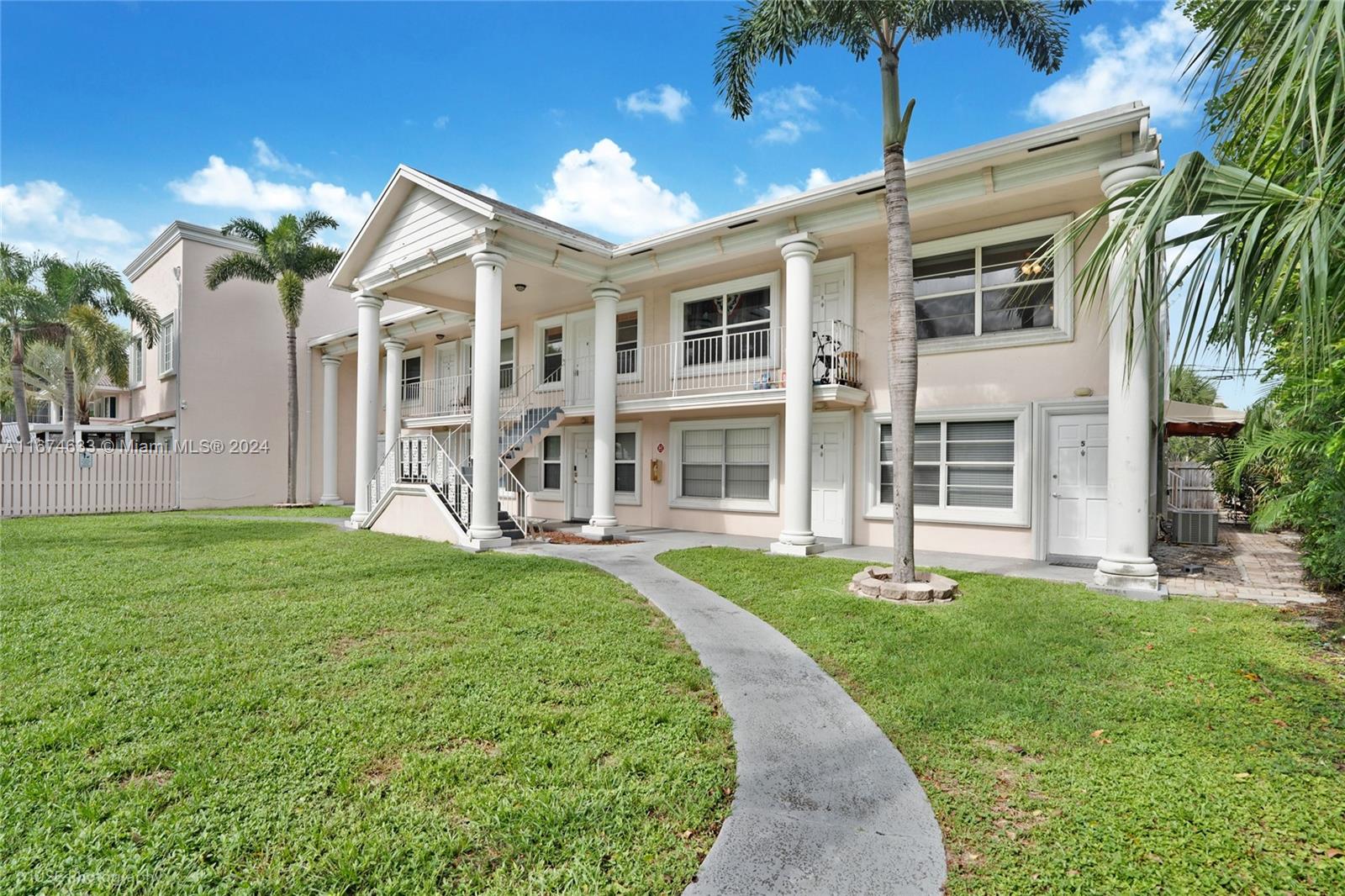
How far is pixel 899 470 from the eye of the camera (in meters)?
6.99

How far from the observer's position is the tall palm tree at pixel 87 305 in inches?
731

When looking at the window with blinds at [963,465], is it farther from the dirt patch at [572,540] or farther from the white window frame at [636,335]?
the white window frame at [636,335]

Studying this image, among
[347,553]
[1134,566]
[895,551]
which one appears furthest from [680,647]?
[347,553]

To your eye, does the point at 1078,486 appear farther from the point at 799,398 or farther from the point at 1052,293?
the point at 799,398

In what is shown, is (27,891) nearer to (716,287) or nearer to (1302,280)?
(1302,280)

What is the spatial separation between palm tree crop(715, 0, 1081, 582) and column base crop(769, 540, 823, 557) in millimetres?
2079

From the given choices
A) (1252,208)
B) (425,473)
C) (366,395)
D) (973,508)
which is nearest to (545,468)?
(425,473)

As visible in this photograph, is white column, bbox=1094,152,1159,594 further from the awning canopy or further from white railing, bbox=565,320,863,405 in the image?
the awning canopy

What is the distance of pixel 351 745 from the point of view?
3.23m

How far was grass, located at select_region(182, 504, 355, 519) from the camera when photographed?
615 inches

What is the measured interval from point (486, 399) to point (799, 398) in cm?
502

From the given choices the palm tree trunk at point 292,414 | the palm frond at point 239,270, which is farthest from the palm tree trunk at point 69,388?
the palm tree trunk at point 292,414

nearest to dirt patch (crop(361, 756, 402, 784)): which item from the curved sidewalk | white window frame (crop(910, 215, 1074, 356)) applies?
the curved sidewalk

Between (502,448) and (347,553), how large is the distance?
12.6ft
